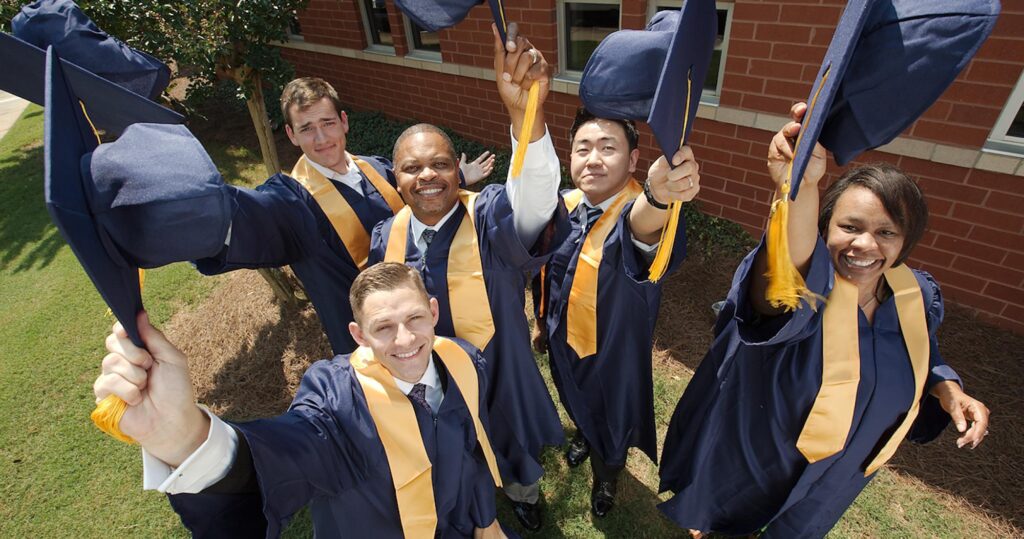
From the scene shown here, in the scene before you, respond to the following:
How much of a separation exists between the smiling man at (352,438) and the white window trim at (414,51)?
5.35 m

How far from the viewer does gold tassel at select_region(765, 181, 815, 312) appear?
130 centimetres

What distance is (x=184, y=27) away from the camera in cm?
330

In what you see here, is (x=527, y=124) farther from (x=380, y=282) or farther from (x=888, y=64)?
(x=888, y=64)

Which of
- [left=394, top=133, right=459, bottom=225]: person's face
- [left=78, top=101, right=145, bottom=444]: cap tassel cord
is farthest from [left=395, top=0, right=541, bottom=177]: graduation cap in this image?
[left=78, top=101, right=145, bottom=444]: cap tassel cord

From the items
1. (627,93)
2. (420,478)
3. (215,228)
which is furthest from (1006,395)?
(215,228)

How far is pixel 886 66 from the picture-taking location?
106 cm

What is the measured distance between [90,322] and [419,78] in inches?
177

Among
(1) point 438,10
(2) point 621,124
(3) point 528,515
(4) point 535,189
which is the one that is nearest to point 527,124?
(4) point 535,189

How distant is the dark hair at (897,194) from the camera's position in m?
1.53

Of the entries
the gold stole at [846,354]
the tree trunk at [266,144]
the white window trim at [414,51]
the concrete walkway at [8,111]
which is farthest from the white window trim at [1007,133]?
the concrete walkway at [8,111]

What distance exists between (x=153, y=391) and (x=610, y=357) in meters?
1.84

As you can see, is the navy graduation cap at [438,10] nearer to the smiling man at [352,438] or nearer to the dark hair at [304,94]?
the smiling man at [352,438]

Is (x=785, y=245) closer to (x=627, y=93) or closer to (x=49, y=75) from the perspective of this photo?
(x=627, y=93)

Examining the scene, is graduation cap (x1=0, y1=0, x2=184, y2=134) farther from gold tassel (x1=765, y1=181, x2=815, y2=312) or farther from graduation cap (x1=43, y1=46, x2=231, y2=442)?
gold tassel (x1=765, y1=181, x2=815, y2=312)
